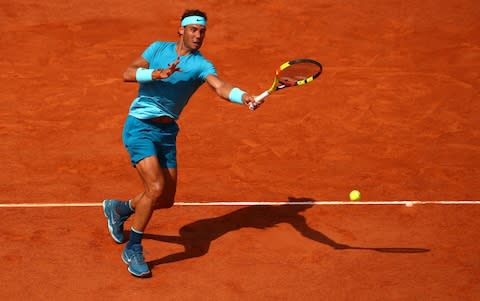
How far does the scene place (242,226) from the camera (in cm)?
901

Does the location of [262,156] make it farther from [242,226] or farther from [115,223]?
[115,223]

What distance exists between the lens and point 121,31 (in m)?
14.3

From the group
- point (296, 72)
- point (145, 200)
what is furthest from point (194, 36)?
point (145, 200)

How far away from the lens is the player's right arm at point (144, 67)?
732 centimetres

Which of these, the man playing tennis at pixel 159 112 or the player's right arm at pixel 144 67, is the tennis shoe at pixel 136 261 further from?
the player's right arm at pixel 144 67

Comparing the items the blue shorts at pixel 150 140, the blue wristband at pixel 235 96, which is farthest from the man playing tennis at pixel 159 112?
the blue wristband at pixel 235 96

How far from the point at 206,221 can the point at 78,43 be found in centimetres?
586

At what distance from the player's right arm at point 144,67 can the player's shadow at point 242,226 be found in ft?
6.21

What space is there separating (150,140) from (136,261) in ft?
3.83

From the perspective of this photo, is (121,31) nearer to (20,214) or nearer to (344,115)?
(344,115)

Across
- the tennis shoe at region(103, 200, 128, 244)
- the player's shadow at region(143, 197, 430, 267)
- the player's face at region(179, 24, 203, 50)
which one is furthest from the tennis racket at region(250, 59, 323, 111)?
the tennis shoe at region(103, 200, 128, 244)

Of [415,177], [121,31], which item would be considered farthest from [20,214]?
[121,31]

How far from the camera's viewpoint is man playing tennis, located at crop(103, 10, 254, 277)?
7.82 m

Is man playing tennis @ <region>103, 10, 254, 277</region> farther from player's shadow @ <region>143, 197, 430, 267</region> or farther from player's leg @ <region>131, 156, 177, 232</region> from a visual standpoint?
player's shadow @ <region>143, 197, 430, 267</region>
